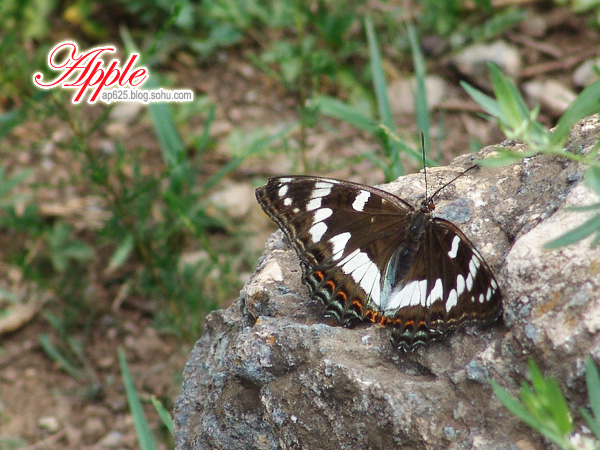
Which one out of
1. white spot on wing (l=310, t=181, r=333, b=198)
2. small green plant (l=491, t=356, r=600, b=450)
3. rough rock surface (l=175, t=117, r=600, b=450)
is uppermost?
white spot on wing (l=310, t=181, r=333, b=198)

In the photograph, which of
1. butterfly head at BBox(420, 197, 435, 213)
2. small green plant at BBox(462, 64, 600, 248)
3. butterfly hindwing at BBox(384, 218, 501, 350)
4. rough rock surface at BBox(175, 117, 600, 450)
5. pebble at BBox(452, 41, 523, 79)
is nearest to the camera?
small green plant at BBox(462, 64, 600, 248)

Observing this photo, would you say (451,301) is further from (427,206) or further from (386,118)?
(386,118)

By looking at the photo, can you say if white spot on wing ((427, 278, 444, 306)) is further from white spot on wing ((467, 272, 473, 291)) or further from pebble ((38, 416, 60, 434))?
pebble ((38, 416, 60, 434))

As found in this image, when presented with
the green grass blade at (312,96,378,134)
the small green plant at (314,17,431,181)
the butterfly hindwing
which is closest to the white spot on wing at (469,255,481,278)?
the butterfly hindwing

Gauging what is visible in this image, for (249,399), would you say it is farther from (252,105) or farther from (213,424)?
(252,105)

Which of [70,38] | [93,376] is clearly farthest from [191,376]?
[70,38]

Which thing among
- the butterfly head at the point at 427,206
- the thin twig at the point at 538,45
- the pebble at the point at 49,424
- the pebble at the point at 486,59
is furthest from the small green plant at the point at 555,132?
the thin twig at the point at 538,45
